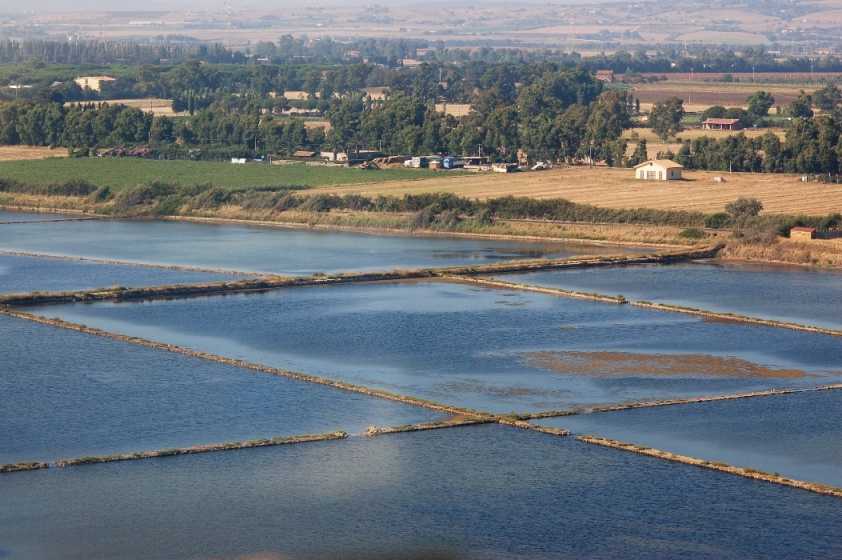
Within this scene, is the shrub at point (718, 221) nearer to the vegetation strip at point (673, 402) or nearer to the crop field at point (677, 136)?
the crop field at point (677, 136)

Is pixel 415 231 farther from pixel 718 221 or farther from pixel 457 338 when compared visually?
pixel 457 338

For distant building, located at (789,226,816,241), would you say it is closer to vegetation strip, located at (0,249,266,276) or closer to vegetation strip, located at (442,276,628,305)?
vegetation strip, located at (442,276,628,305)

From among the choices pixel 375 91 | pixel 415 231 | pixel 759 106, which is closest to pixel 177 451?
pixel 415 231

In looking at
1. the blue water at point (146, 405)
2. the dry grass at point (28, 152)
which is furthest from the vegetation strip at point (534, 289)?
the dry grass at point (28, 152)

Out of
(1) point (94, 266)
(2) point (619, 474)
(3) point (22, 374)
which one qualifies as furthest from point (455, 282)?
(2) point (619, 474)

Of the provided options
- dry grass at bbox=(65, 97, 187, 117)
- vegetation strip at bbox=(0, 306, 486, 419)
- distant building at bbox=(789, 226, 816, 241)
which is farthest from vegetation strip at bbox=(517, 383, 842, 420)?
dry grass at bbox=(65, 97, 187, 117)

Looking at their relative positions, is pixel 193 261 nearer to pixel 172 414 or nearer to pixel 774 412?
pixel 172 414

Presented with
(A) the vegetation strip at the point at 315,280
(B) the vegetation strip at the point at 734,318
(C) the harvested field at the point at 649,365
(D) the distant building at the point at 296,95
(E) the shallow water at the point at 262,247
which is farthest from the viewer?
(D) the distant building at the point at 296,95

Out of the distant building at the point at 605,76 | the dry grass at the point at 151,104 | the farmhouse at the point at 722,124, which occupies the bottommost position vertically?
the distant building at the point at 605,76
